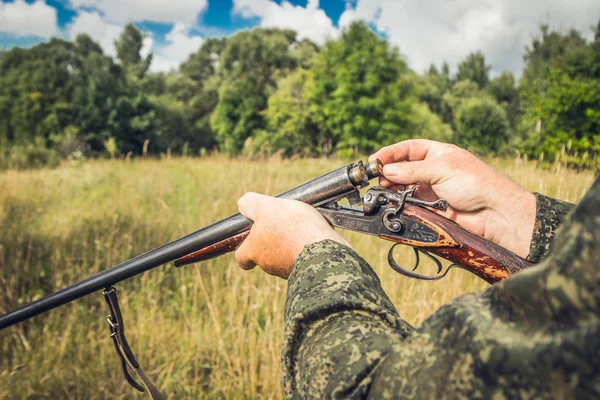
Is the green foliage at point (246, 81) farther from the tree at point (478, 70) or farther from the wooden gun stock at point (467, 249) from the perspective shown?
the wooden gun stock at point (467, 249)

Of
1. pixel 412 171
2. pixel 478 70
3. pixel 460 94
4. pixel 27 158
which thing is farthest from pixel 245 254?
pixel 478 70

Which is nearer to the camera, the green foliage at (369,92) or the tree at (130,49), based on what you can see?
the green foliage at (369,92)

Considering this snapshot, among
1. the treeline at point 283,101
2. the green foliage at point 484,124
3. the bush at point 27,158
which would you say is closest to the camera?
the bush at point 27,158

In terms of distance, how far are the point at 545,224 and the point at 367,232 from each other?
815 mm

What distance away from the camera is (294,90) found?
42375 mm

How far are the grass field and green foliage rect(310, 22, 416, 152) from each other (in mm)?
26155

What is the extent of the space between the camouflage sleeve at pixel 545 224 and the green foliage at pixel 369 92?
96.1 ft

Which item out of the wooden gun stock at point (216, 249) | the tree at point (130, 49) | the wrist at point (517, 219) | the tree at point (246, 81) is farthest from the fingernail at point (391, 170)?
the tree at point (130, 49)

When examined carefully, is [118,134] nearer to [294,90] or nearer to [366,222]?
[294,90]

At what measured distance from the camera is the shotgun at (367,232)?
6.13ft

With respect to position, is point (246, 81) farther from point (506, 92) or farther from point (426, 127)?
point (506, 92)

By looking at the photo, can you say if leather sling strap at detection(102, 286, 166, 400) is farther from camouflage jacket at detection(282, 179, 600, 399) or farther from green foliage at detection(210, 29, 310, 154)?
green foliage at detection(210, 29, 310, 154)

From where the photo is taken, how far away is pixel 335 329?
967 millimetres

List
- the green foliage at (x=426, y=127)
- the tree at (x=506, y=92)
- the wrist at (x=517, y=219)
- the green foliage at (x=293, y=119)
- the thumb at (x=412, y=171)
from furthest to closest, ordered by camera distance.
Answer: the tree at (x=506, y=92)
the green foliage at (x=293, y=119)
the green foliage at (x=426, y=127)
the thumb at (x=412, y=171)
the wrist at (x=517, y=219)
